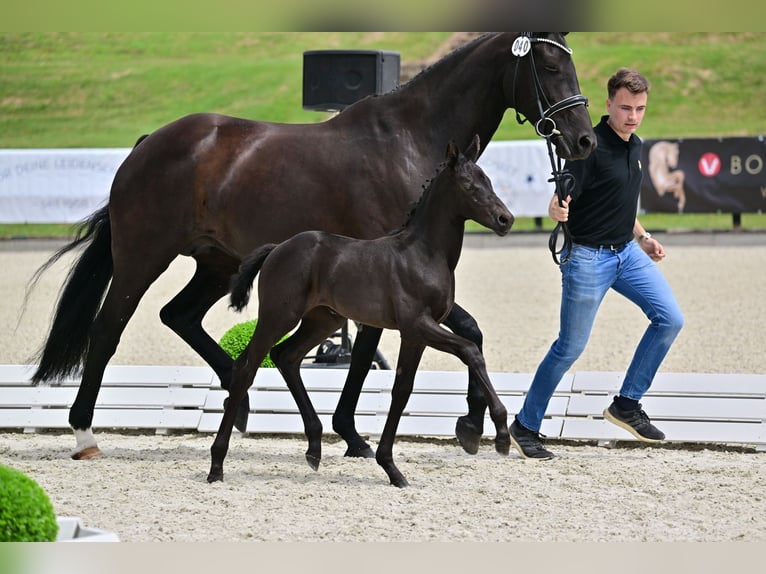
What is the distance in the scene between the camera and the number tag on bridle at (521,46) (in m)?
5.61

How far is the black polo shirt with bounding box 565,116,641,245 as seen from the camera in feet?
19.4

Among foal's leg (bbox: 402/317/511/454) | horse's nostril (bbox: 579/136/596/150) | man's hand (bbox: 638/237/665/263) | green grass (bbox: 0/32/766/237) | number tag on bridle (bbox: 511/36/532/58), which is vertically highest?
green grass (bbox: 0/32/766/237)

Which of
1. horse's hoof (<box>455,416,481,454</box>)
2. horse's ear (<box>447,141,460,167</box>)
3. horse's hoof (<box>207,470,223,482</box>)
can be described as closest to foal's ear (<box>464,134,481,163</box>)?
horse's ear (<box>447,141,460,167</box>)

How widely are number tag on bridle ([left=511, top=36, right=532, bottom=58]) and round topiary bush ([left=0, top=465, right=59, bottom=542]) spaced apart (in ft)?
10.6

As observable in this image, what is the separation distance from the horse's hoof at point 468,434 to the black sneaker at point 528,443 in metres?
0.32

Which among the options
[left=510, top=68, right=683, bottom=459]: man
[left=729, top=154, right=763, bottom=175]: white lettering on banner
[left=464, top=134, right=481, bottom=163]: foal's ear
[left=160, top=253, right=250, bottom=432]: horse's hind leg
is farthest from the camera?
[left=729, top=154, right=763, bottom=175]: white lettering on banner

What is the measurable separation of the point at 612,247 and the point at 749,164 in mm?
15049

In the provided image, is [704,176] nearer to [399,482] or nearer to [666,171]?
[666,171]

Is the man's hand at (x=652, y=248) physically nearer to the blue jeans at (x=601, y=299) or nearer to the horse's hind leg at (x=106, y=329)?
the blue jeans at (x=601, y=299)

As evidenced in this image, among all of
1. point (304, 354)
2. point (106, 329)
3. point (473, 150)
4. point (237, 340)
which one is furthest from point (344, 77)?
point (473, 150)

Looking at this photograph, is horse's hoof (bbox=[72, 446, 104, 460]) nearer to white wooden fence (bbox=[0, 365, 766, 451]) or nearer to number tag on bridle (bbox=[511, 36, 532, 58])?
white wooden fence (bbox=[0, 365, 766, 451])

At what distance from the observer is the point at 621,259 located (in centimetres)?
597

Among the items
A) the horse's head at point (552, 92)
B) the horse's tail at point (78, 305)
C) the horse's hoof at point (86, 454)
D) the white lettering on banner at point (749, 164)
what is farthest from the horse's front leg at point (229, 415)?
the white lettering on banner at point (749, 164)
